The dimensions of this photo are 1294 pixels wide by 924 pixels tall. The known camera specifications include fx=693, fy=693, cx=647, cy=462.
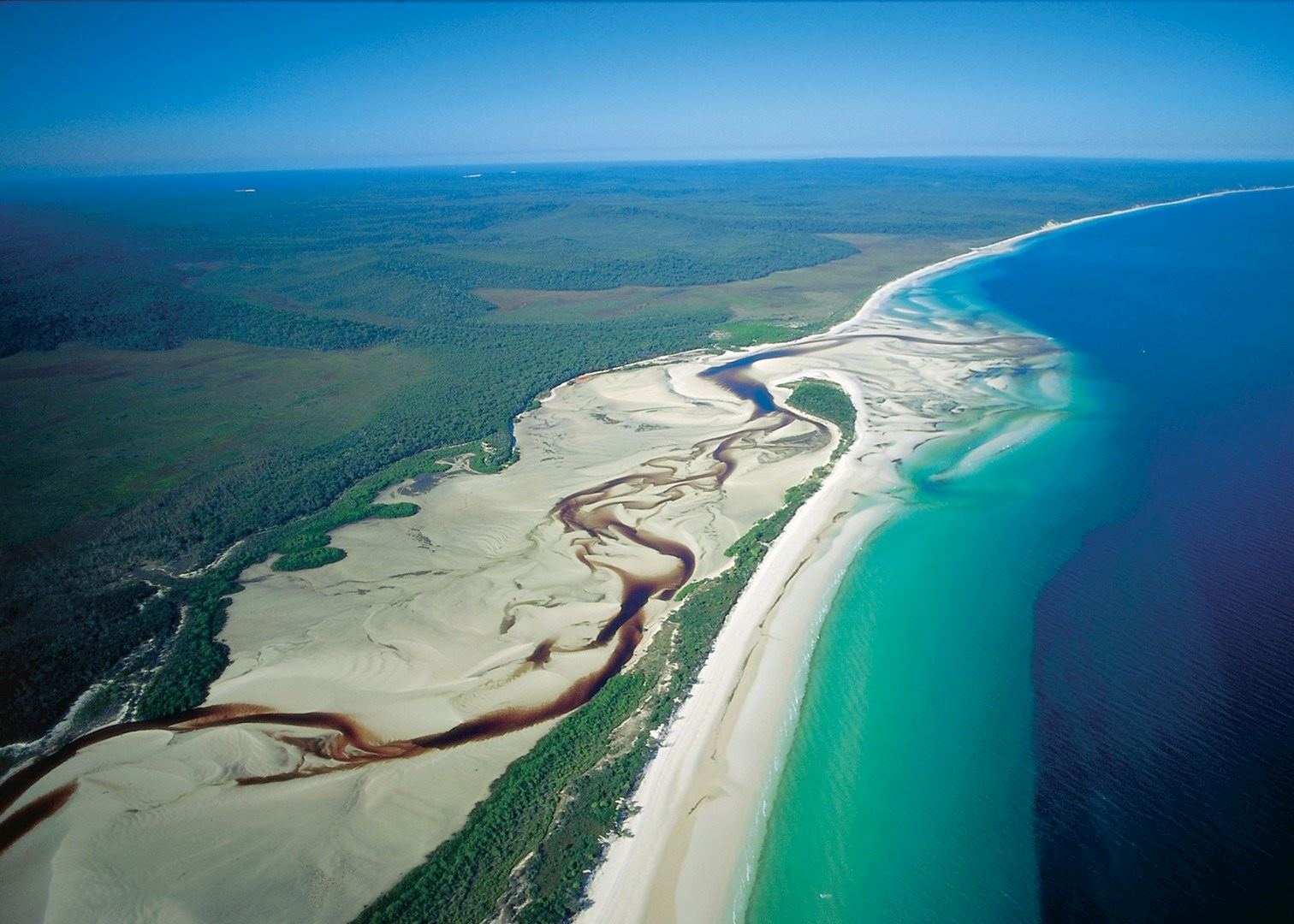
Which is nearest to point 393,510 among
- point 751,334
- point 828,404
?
point 828,404

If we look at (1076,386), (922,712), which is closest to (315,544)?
(922,712)

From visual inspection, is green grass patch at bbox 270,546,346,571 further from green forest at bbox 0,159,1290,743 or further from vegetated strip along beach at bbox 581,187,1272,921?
vegetated strip along beach at bbox 581,187,1272,921

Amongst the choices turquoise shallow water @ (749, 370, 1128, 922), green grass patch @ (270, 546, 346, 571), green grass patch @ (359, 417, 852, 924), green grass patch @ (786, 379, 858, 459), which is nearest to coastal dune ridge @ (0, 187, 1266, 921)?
green grass patch @ (359, 417, 852, 924)

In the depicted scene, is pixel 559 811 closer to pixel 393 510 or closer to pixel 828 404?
pixel 393 510

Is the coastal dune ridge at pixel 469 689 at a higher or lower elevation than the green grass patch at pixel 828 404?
lower

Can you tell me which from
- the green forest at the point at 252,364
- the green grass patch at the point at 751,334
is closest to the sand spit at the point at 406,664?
the green forest at the point at 252,364

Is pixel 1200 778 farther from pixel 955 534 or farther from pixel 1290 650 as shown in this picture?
pixel 955 534

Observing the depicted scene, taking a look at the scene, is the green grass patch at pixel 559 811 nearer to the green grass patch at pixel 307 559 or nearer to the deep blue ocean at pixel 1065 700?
the deep blue ocean at pixel 1065 700
